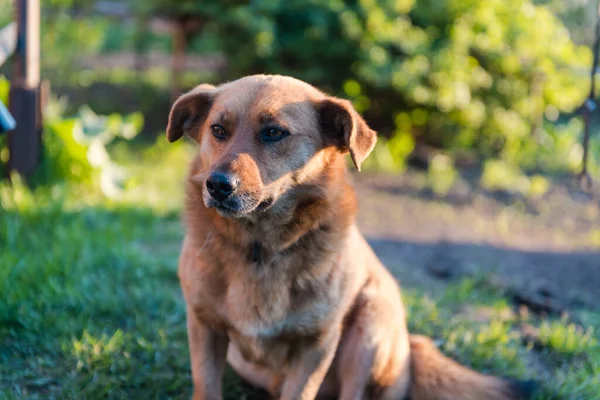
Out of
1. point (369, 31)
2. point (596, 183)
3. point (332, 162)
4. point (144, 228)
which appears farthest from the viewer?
point (596, 183)

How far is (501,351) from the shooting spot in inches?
139

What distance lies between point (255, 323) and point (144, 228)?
2.63 meters

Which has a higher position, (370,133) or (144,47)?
(370,133)

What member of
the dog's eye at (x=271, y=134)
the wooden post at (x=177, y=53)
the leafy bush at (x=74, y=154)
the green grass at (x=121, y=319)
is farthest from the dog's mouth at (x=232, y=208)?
the wooden post at (x=177, y=53)

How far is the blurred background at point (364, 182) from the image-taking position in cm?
340

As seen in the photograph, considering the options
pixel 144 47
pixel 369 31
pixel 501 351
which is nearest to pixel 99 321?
pixel 501 351

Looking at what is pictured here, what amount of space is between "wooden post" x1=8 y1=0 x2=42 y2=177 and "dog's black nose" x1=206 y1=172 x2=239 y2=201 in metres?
3.32

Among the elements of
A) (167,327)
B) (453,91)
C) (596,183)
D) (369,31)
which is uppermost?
(369,31)

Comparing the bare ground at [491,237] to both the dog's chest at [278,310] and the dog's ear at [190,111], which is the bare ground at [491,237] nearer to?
the dog's chest at [278,310]

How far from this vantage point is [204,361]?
8.63 feet

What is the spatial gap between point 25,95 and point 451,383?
12.9 ft

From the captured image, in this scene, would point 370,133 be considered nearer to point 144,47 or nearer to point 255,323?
point 255,323

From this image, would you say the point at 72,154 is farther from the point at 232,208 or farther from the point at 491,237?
the point at 491,237

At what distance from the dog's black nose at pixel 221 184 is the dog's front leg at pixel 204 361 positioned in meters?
0.57
